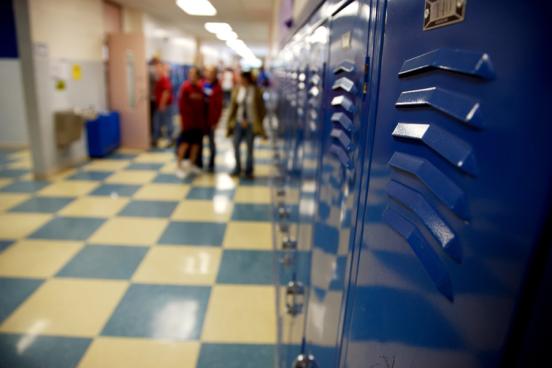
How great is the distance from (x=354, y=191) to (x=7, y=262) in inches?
127

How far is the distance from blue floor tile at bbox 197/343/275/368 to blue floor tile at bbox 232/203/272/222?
6.71 ft

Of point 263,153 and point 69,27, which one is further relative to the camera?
point 263,153

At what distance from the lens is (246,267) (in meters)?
3.15

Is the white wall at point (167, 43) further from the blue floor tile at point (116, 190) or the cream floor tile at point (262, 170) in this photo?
the blue floor tile at point (116, 190)

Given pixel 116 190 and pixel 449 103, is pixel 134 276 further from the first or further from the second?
pixel 449 103

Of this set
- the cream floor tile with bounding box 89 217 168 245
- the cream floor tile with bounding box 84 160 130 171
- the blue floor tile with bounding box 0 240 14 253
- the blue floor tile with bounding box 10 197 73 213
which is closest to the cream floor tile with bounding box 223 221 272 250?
the cream floor tile with bounding box 89 217 168 245

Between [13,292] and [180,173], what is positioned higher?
[180,173]

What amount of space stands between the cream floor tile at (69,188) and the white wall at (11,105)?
2.76 metres

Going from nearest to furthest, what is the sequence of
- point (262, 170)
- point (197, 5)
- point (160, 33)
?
point (197, 5)
point (262, 170)
point (160, 33)

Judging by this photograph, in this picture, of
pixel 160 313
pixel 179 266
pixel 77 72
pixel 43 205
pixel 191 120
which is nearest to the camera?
pixel 160 313

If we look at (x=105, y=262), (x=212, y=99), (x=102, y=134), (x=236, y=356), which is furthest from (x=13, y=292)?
(x=102, y=134)

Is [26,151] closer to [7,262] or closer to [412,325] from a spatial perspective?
[7,262]

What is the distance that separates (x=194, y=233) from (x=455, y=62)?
140 inches

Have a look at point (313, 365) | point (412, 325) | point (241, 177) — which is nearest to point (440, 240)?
point (412, 325)
